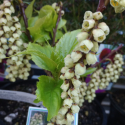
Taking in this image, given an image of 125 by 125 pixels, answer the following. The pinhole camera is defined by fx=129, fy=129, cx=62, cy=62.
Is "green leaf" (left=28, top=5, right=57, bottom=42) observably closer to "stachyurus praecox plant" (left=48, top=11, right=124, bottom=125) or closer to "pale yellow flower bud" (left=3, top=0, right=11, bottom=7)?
"pale yellow flower bud" (left=3, top=0, right=11, bottom=7)

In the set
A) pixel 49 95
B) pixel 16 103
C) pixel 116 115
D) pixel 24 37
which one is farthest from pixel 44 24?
pixel 116 115

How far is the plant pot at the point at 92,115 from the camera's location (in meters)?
0.64

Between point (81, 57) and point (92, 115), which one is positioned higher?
point (81, 57)

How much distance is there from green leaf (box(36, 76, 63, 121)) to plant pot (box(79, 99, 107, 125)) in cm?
39

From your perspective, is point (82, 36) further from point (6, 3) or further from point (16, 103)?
point (16, 103)

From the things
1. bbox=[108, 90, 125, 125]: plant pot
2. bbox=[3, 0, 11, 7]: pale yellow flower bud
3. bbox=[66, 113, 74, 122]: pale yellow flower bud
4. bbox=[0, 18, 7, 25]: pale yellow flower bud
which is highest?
bbox=[3, 0, 11, 7]: pale yellow flower bud

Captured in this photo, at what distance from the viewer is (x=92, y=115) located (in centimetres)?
68

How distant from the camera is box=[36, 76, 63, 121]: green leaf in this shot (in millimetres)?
288

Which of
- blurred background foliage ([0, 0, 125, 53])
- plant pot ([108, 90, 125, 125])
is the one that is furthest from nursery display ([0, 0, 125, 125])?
plant pot ([108, 90, 125, 125])

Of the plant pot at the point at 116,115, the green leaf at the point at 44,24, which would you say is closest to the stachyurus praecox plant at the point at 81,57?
the green leaf at the point at 44,24

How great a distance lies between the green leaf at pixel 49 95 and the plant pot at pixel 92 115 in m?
0.39

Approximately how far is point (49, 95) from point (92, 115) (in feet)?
1.48

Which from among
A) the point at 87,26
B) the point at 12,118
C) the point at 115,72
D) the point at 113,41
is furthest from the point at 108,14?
the point at 12,118

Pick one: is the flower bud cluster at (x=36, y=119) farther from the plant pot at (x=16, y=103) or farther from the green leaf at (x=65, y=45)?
the green leaf at (x=65, y=45)
